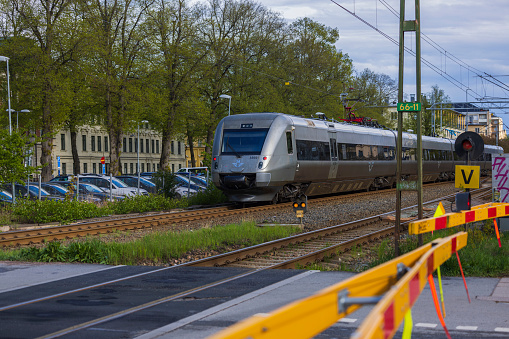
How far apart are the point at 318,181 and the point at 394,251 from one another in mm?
17072

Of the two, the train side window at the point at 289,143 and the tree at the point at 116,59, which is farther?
the tree at the point at 116,59

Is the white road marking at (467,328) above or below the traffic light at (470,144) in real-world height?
below

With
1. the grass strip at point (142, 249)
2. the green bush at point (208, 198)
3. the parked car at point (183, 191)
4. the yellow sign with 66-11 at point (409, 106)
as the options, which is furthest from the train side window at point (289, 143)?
the yellow sign with 66-11 at point (409, 106)

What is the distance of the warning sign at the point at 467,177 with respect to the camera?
12328 mm

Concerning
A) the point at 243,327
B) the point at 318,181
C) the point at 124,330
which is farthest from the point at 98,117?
the point at 243,327

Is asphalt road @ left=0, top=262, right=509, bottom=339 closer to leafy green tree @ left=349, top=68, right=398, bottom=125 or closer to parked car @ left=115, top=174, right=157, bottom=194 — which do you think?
parked car @ left=115, top=174, right=157, bottom=194

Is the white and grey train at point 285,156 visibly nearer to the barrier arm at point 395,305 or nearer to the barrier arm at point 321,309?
the barrier arm at point 395,305

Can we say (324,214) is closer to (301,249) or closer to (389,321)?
(301,249)

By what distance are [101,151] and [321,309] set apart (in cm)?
8324

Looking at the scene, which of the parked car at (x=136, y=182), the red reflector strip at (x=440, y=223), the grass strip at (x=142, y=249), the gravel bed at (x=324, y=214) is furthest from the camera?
the parked car at (x=136, y=182)

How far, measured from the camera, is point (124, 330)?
6363mm

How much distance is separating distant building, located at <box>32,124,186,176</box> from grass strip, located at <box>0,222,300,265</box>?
2303 inches

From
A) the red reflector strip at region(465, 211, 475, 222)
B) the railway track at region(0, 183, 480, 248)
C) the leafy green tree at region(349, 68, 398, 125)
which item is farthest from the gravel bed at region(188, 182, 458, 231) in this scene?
the leafy green tree at region(349, 68, 398, 125)

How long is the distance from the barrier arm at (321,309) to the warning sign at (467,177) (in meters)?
8.96
